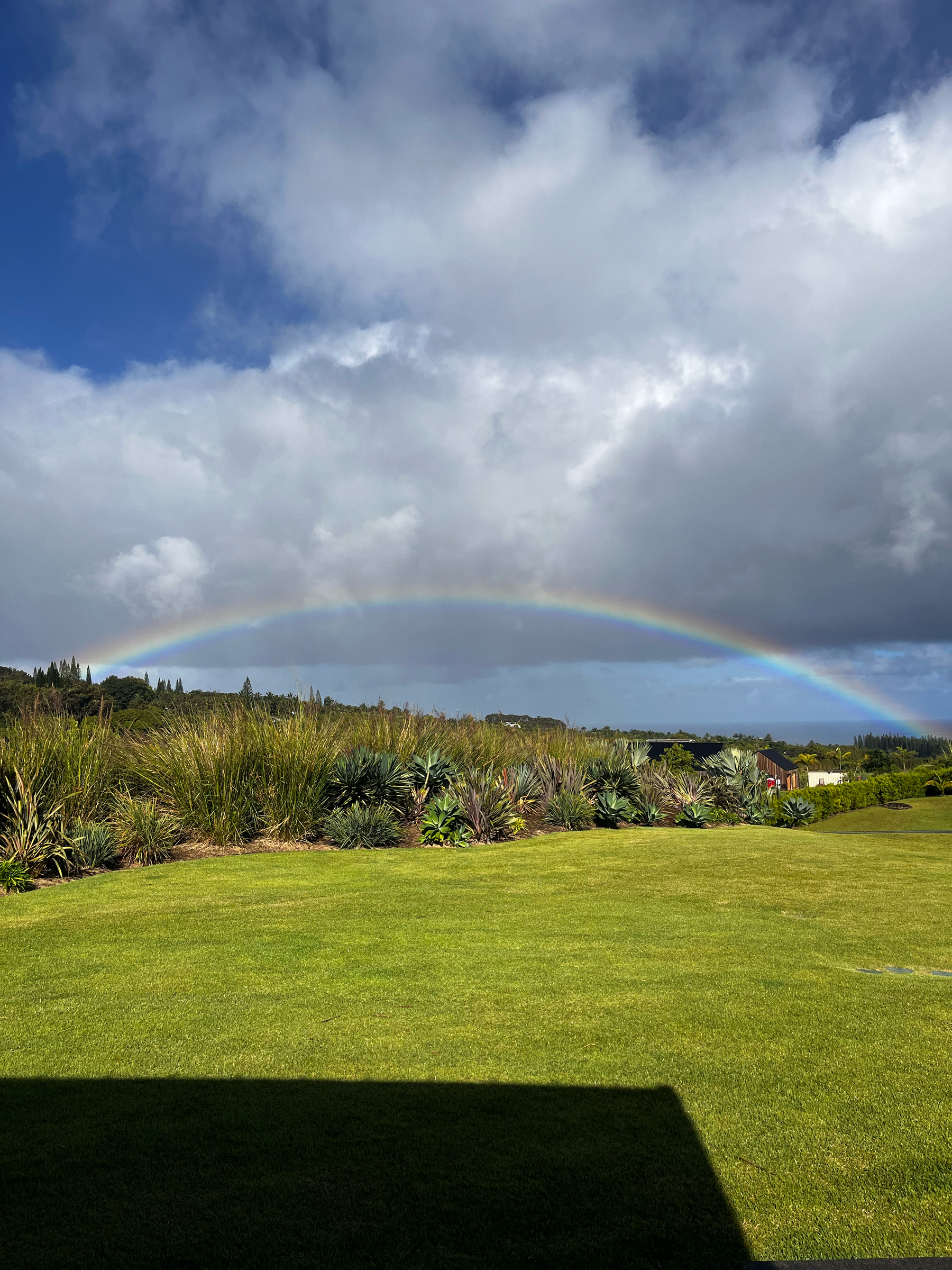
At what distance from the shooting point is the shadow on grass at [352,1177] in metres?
2.31

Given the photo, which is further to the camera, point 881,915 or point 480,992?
point 881,915

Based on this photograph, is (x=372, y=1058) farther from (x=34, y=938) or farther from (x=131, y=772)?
(x=131, y=772)

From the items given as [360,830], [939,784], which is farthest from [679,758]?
[360,830]

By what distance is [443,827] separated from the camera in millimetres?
12055

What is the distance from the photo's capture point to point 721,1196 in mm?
2557

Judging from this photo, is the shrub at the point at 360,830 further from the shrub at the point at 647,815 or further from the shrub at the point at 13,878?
the shrub at the point at 647,815

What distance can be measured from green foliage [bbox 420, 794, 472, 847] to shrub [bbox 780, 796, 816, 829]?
7709mm

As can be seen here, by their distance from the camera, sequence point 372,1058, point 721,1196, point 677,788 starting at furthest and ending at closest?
point 677,788 → point 372,1058 → point 721,1196

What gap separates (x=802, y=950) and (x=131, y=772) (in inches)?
383

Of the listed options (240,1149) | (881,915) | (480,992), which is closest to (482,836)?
(881,915)

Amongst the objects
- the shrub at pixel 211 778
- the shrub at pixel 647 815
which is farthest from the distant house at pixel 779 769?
the shrub at pixel 211 778

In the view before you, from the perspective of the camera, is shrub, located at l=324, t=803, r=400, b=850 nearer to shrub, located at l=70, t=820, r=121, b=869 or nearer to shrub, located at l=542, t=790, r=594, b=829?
shrub, located at l=70, t=820, r=121, b=869

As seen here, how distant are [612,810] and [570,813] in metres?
0.78

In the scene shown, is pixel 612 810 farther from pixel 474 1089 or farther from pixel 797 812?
pixel 474 1089
